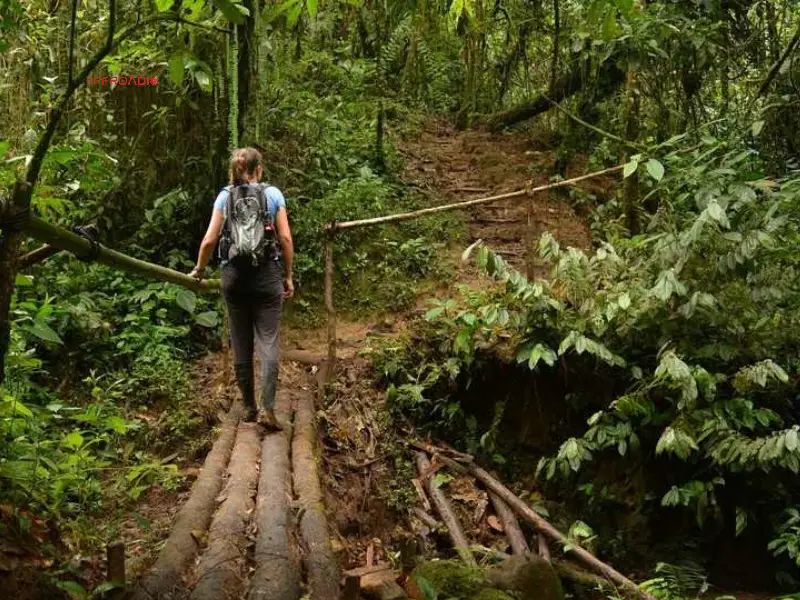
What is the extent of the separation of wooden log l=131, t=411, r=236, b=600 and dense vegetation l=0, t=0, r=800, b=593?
0.42 meters

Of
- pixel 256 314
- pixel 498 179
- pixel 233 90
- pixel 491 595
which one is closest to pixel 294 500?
pixel 491 595

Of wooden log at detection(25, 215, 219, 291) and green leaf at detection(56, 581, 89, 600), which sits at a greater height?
wooden log at detection(25, 215, 219, 291)

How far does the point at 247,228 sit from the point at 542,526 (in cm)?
350

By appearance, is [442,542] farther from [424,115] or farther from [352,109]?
[424,115]

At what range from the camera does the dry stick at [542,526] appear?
555cm

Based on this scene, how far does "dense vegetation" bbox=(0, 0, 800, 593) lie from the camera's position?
589 centimetres

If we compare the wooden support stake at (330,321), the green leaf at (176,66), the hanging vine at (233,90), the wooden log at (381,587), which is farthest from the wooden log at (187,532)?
the hanging vine at (233,90)

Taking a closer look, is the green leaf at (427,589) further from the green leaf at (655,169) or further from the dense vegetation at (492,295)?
the green leaf at (655,169)

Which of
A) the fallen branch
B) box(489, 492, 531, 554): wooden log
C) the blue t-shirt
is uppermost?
the blue t-shirt

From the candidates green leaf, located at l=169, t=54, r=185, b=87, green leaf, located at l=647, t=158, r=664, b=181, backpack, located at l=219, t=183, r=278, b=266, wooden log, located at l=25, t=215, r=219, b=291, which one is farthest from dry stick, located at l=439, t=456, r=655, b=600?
green leaf, located at l=169, t=54, r=185, b=87

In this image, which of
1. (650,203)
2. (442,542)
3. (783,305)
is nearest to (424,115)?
(650,203)

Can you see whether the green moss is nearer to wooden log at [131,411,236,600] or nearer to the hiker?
wooden log at [131,411,236,600]

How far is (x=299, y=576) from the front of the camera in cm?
392

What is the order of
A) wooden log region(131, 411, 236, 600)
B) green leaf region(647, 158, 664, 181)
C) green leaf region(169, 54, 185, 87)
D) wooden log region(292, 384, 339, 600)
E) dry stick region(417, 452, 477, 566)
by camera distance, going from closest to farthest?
1. green leaf region(169, 54, 185, 87)
2. wooden log region(131, 411, 236, 600)
3. wooden log region(292, 384, 339, 600)
4. dry stick region(417, 452, 477, 566)
5. green leaf region(647, 158, 664, 181)
